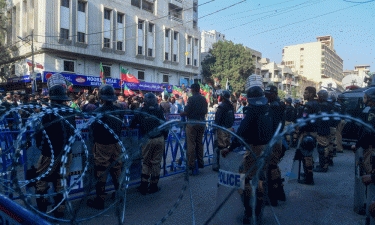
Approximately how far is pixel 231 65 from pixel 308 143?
Result: 3445cm

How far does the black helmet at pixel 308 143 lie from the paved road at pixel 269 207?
86cm

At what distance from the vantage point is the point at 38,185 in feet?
12.1

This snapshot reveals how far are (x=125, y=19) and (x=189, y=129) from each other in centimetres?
2428

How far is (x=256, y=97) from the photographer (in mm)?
3656

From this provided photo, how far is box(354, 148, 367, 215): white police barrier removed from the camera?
3562 millimetres

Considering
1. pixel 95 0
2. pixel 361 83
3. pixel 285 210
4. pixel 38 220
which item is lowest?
pixel 285 210

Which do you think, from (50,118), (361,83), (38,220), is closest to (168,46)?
(361,83)

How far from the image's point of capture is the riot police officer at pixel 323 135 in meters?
6.12

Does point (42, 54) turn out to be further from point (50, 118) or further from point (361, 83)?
point (361, 83)

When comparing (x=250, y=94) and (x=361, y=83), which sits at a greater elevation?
(x=361, y=83)

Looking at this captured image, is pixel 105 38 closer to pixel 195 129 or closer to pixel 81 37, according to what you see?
pixel 81 37

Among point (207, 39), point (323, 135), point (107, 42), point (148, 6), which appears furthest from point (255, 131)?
point (207, 39)

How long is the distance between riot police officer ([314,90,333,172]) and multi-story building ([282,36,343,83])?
8594 centimetres

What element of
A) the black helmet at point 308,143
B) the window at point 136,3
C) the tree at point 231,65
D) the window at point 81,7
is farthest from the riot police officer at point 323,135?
the tree at point 231,65
